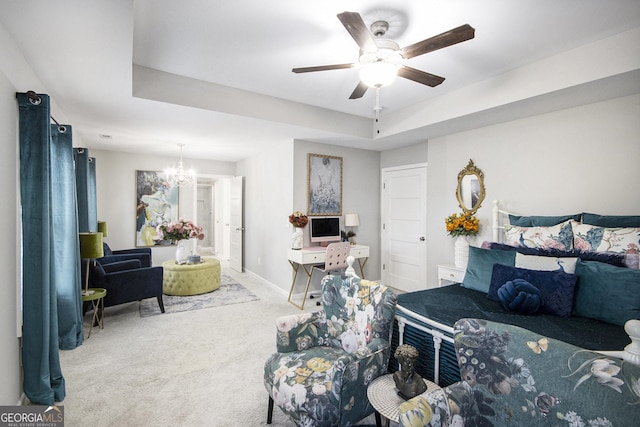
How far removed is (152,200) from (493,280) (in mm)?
6046

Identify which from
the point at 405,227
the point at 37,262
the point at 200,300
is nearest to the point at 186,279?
the point at 200,300

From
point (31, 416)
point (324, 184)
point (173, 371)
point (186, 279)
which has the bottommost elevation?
point (173, 371)

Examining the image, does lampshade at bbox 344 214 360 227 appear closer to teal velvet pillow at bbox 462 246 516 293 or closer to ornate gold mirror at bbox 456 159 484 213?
ornate gold mirror at bbox 456 159 484 213

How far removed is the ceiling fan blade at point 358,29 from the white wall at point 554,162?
7.88 feet

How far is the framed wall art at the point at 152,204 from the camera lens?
5.92 meters

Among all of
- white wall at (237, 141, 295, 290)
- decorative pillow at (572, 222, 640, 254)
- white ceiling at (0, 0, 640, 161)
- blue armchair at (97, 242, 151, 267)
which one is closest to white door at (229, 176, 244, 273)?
white wall at (237, 141, 295, 290)

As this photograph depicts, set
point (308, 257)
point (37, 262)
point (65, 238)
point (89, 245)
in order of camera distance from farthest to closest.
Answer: point (308, 257) < point (89, 245) < point (65, 238) < point (37, 262)

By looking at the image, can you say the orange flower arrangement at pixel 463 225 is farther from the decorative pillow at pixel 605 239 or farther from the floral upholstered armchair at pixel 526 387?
the floral upholstered armchair at pixel 526 387

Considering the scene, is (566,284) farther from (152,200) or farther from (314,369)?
(152,200)

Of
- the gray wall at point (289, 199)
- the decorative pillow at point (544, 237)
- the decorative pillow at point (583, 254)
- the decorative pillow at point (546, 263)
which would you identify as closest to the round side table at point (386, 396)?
the decorative pillow at point (546, 263)

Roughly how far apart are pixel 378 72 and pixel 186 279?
4090mm

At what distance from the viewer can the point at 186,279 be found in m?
4.61

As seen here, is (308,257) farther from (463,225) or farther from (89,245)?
(89,245)

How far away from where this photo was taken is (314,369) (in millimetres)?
1768
